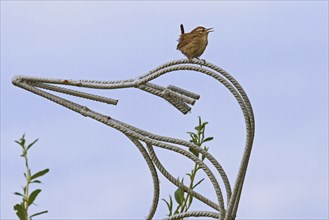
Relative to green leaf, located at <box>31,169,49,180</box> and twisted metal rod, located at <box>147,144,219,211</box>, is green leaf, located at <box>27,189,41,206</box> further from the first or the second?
twisted metal rod, located at <box>147,144,219,211</box>

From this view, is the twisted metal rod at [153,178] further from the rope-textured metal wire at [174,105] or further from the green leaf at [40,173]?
the green leaf at [40,173]

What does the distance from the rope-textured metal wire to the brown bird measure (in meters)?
0.24

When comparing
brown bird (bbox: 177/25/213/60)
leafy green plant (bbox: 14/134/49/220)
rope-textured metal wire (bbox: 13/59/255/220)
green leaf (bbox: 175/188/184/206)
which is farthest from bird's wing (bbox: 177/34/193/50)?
leafy green plant (bbox: 14/134/49/220)

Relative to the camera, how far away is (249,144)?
2.36 meters

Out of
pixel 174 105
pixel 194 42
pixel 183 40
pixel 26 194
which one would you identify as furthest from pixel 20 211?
pixel 183 40

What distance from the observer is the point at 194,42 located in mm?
2662

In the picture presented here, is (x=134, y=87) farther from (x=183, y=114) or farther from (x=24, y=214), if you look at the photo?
(x=24, y=214)

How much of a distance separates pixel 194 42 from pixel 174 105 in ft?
1.13

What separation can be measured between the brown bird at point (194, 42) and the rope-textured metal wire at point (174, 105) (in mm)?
238

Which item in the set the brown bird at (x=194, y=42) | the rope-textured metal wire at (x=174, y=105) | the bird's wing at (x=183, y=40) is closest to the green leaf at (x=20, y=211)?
the rope-textured metal wire at (x=174, y=105)

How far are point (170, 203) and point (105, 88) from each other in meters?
0.46

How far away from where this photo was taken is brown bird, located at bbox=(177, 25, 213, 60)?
8.66 feet

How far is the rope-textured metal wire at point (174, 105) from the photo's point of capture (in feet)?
7.72

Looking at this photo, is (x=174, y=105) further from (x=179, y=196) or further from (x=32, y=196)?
(x=32, y=196)
